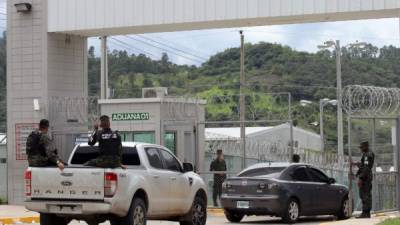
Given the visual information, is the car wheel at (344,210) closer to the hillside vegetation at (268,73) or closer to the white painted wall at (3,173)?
the white painted wall at (3,173)

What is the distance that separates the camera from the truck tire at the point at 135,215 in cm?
1513

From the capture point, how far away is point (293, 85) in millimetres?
74562

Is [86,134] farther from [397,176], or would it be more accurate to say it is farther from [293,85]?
[293,85]

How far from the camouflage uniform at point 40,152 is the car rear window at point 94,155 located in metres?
0.91

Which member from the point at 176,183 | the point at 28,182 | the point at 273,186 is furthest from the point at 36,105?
the point at 28,182

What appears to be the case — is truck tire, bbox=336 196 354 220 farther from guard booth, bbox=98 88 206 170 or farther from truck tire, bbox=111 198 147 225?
truck tire, bbox=111 198 147 225

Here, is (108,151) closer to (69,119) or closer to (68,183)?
(68,183)

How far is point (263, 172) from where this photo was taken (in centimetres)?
2091

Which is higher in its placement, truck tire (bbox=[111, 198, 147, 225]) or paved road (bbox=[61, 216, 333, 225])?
truck tire (bbox=[111, 198, 147, 225])

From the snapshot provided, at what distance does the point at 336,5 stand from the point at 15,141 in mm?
10633

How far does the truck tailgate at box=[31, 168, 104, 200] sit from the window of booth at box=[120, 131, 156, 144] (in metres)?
11.5

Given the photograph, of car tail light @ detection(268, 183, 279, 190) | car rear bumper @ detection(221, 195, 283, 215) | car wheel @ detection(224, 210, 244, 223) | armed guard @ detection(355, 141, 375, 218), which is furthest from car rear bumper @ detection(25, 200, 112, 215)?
armed guard @ detection(355, 141, 375, 218)

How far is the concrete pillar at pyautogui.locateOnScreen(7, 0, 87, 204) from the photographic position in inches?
1012

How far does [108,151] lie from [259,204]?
6188 millimetres
